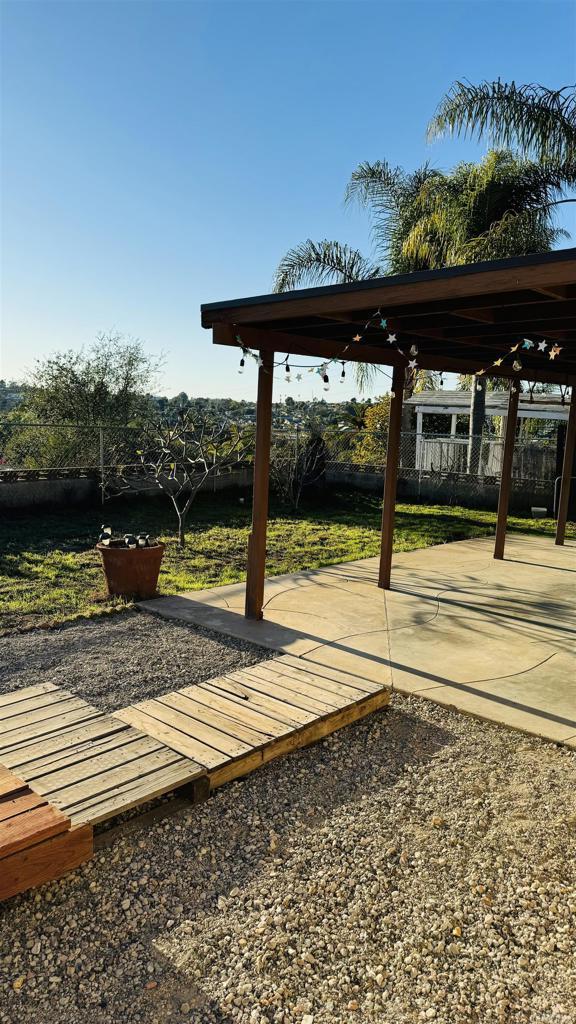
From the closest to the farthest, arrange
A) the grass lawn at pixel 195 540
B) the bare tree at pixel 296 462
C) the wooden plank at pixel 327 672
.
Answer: the wooden plank at pixel 327 672
the grass lawn at pixel 195 540
the bare tree at pixel 296 462

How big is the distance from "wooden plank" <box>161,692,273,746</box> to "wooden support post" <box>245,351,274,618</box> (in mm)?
1845

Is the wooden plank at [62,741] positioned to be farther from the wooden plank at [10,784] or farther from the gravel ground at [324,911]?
→ the gravel ground at [324,911]

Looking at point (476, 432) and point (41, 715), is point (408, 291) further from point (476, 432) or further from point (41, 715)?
point (476, 432)

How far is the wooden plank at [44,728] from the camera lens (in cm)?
274

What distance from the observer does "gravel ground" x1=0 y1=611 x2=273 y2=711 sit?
3820mm

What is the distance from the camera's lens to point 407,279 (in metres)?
3.60

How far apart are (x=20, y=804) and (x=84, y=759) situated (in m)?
0.45

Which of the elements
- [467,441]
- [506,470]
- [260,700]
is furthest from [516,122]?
[260,700]

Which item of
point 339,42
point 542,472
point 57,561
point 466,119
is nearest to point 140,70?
point 339,42

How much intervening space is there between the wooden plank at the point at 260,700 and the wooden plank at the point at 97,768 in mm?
619

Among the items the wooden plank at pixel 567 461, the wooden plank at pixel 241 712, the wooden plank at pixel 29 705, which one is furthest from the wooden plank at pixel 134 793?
the wooden plank at pixel 567 461

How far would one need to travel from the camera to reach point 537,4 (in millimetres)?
8656

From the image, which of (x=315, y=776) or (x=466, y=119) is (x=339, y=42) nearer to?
(x=466, y=119)

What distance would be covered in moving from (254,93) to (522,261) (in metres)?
9.01
